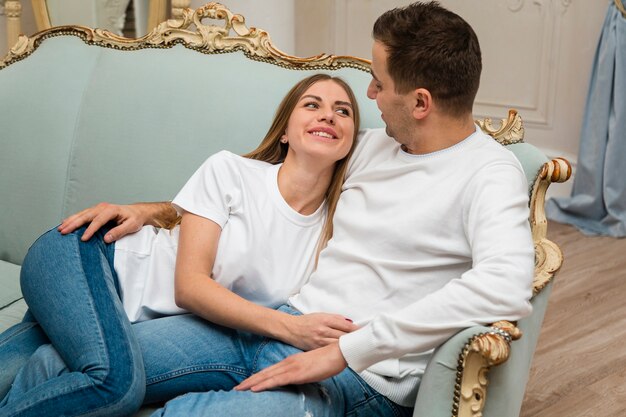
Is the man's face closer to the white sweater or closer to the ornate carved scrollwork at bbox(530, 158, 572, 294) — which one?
the white sweater

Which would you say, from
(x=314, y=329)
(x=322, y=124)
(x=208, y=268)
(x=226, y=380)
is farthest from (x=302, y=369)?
(x=322, y=124)

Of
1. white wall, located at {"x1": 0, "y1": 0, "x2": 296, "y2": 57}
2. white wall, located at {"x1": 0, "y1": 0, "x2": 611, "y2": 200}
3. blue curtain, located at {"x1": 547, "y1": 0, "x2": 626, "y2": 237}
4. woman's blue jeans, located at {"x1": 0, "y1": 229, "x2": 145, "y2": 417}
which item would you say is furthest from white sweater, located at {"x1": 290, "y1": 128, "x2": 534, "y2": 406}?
white wall, located at {"x1": 0, "y1": 0, "x2": 611, "y2": 200}

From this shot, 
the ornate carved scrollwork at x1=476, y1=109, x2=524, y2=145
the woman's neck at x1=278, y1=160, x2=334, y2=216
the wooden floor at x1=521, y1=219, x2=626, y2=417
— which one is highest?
the ornate carved scrollwork at x1=476, y1=109, x2=524, y2=145

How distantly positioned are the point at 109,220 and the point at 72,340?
339 millimetres

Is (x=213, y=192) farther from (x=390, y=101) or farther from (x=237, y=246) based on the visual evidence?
(x=390, y=101)

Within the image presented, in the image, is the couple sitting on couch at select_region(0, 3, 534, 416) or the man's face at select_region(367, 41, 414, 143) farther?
the man's face at select_region(367, 41, 414, 143)

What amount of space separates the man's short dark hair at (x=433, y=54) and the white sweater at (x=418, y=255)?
0.10 meters

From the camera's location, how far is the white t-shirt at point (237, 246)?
1.71m

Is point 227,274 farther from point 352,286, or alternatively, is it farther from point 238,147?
point 238,147

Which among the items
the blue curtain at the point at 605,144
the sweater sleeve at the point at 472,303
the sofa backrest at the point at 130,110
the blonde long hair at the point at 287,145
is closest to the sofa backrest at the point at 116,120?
the sofa backrest at the point at 130,110

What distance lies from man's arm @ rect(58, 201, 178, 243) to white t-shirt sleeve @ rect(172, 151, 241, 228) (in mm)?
140

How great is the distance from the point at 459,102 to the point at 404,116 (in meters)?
0.10

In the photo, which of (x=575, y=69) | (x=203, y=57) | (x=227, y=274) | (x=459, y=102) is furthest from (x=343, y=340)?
(x=575, y=69)

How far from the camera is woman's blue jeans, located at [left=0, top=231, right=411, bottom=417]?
142cm
